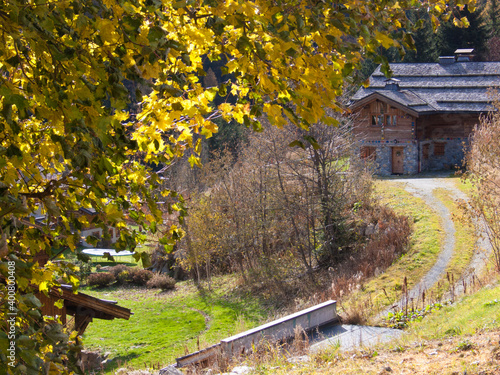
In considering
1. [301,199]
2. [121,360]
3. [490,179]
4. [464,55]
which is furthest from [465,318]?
[464,55]

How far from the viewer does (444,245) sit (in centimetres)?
1627

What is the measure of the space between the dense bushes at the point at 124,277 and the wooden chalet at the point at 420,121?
51.1 ft

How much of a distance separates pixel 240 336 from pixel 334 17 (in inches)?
290

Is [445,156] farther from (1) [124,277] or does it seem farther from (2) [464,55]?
(1) [124,277]

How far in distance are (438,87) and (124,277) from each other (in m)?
25.7

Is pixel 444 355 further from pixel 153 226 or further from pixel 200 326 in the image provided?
pixel 200 326

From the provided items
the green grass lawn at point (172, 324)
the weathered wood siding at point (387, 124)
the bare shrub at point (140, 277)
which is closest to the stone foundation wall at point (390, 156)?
the weathered wood siding at point (387, 124)

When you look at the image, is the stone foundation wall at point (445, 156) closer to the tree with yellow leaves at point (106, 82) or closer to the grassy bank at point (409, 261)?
the grassy bank at point (409, 261)

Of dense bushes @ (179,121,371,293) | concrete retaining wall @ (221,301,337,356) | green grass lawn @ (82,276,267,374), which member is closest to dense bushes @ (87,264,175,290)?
green grass lawn @ (82,276,267,374)

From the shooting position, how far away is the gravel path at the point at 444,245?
43.3 ft

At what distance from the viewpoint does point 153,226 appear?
322 centimetres

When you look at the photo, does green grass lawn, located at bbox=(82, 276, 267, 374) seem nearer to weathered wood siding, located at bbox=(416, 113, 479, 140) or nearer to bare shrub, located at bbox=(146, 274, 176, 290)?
bare shrub, located at bbox=(146, 274, 176, 290)

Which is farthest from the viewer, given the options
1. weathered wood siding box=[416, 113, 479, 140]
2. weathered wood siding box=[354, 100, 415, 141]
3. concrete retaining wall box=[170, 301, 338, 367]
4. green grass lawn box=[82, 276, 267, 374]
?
weathered wood siding box=[416, 113, 479, 140]

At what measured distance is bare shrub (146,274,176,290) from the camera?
28261 millimetres
